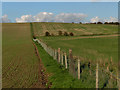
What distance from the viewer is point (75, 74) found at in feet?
39.0

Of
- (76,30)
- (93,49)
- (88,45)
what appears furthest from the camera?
(76,30)

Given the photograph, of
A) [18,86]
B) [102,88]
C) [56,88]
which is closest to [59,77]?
[56,88]

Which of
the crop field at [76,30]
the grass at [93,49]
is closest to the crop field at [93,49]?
the grass at [93,49]

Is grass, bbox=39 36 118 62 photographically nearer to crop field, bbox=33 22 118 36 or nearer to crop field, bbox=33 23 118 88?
crop field, bbox=33 23 118 88

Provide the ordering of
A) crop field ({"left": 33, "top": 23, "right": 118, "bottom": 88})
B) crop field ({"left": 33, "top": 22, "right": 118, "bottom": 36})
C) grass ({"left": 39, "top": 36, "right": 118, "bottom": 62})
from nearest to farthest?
crop field ({"left": 33, "top": 23, "right": 118, "bottom": 88}) → grass ({"left": 39, "top": 36, "right": 118, "bottom": 62}) → crop field ({"left": 33, "top": 22, "right": 118, "bottom": 36})

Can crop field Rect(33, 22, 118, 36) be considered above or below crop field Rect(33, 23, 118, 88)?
above

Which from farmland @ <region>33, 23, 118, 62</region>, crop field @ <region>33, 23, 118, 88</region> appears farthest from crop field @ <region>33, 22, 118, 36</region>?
crop field @ <region>33, 23, 118, 88</region>

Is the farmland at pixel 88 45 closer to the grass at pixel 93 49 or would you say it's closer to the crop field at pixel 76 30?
the grass at pixel 93 49

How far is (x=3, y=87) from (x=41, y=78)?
2852mm

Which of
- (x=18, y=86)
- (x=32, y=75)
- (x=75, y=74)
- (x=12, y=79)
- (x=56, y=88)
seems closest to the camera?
(x=56, y=88)

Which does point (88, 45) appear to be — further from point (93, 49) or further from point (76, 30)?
point (76, 30)

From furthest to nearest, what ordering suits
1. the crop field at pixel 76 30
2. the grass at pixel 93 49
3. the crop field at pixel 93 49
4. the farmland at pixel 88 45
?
the crop field at pixel 76 30
the farmland at pixel 88 45
the grass at pixel 93 49
the crop field at pixel 93 49

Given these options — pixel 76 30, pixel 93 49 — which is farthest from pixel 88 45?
pixel 76 30

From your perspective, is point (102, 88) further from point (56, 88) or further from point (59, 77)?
point (59, 77)
